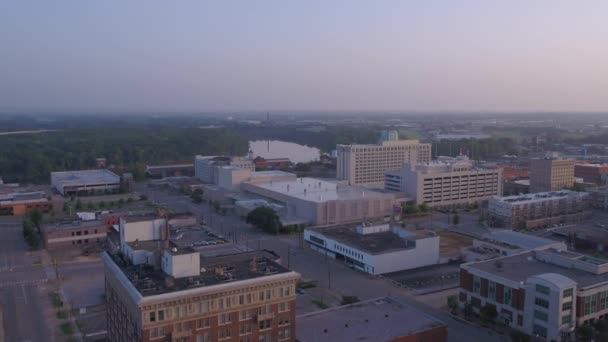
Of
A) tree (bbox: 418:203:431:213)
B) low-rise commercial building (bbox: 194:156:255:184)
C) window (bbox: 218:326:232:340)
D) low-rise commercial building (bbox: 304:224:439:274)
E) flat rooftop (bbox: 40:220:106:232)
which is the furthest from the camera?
low-rise commercial building (bbox: 194:156:255:184)

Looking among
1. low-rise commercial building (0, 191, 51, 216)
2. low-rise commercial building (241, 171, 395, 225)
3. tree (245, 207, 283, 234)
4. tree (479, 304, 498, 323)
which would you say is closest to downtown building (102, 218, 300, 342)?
tree (479, 304, 498, 323)

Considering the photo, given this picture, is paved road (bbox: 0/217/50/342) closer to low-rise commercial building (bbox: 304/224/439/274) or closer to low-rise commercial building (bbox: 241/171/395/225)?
low-rise commercial building (bbox: 304/224/439/274)

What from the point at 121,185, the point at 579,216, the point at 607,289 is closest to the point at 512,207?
the point at 579,216

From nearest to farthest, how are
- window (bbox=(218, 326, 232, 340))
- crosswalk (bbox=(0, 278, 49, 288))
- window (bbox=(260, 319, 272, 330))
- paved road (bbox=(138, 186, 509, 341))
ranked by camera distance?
window (bbox=(218, 326, 232, 340)), window (bbox=(260, 319, 272, 330)), paved road (bbox=(138, 186, 509, 341)), crosswalk (bbox=(0, 278, 49, 288))

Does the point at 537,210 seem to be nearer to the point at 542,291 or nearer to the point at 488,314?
the point at 488,314

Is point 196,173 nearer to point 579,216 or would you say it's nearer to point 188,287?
point 579,216

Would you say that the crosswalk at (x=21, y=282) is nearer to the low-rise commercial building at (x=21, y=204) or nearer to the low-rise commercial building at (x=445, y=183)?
the low-rise commercial building at (x=21, y=204)

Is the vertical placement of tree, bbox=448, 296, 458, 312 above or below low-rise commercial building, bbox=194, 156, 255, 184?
below
